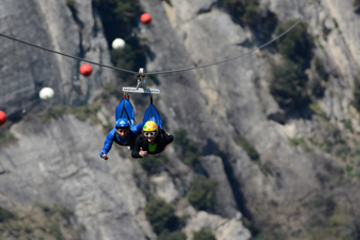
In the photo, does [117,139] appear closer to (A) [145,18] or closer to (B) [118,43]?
(B) [118,43]

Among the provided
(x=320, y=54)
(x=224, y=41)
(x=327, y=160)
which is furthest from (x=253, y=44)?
(x=327, y=160)

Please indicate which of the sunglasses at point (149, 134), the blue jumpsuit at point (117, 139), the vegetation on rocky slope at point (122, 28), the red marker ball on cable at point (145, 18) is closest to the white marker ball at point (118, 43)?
the vegetation on rocky slope at point (122, 28)

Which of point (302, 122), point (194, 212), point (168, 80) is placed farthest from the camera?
point (302, 122)

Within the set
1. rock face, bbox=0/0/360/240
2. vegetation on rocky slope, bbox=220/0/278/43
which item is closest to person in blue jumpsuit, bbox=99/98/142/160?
rock face, bbox=0/0/360/240

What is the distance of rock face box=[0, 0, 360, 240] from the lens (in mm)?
38562

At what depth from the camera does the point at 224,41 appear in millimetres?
49031

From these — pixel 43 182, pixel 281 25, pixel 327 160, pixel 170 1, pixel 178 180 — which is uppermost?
pixel 170 1

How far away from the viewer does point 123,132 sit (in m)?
17.3

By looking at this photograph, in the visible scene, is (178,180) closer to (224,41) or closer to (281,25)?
(224,41)

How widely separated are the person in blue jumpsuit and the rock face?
21288 millimetres

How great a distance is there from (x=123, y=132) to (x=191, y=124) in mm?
29018

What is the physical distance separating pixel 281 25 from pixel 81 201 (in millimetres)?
25297

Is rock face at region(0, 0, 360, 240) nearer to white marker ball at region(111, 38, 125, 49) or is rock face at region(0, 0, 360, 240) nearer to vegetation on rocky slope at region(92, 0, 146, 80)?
vegetation on rocky slope at region(92, 0, 146, 80)

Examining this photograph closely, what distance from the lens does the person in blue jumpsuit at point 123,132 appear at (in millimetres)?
17172
